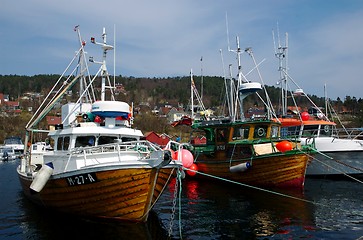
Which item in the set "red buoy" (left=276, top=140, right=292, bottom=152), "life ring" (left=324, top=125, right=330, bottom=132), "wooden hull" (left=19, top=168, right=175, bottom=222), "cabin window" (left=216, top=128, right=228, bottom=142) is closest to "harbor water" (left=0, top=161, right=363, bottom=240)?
"wooden hull" (left=19, top=168, right=175, bottom=222)

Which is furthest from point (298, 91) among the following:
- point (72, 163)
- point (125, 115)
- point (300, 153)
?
point (72, 163)

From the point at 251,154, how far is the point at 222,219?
683 cm

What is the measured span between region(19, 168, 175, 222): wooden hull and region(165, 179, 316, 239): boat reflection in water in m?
1.61

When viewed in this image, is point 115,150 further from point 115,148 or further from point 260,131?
point 260,131

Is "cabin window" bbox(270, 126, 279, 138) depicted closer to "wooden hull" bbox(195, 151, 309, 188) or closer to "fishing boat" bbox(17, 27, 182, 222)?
"wooden hull" bbox(195, 151, 309, 188)

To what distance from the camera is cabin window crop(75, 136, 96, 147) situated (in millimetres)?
13070

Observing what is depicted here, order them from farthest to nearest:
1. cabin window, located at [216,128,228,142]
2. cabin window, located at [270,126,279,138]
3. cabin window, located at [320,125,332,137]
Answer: cabin window, located at [320,125,332,137], cabin window, located at [270,126,279,138], cabin window, located at [216,128,228,142]

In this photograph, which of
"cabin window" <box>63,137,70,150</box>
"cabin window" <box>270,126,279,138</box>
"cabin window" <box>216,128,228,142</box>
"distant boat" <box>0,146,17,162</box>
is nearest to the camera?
"cabin window" <box>63,137,70,150</box>

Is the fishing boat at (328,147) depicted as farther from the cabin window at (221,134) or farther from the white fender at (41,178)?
the white fender at (41,178)

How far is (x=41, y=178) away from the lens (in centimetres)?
1109

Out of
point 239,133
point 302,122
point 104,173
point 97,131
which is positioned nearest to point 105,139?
point 97,131

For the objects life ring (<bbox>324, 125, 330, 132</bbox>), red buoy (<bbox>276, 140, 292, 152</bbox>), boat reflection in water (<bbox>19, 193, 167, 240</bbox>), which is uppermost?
life ring (<bbox>324, 125, 330, 132</bbox>)

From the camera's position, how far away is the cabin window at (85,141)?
42.9ft

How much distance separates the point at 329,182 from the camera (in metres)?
21.8
